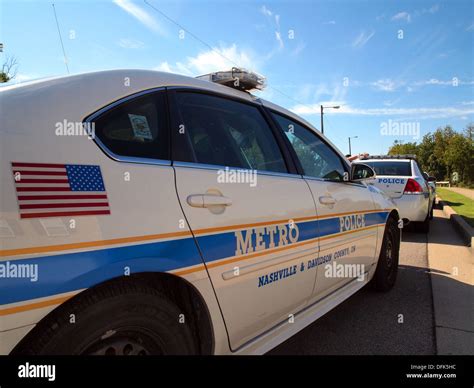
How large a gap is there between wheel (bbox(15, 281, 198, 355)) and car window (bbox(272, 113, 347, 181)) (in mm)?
1584

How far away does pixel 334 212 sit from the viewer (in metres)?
2.71

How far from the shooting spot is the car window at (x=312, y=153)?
2.68 metres

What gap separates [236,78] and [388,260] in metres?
2.86

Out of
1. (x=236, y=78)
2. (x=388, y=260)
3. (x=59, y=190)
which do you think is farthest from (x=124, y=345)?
(x=388, y=260)

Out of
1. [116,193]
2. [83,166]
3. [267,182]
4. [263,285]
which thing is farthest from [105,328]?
[267,182]

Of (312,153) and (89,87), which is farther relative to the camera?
(312,153)

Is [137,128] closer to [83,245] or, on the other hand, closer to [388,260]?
[83,245]

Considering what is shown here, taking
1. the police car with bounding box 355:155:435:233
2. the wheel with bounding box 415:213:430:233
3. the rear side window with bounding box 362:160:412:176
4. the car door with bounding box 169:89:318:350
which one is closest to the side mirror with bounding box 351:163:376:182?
the car door with bounding box 169:89:318:350

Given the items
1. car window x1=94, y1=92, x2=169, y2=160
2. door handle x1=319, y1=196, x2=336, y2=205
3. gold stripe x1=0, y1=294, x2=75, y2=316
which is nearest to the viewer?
gold stripe x1=0, y1=294, x2=75, y2=316

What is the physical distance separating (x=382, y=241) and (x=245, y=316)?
252 cm

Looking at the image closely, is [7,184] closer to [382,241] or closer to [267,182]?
[267,182]

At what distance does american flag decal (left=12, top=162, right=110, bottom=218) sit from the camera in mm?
1116

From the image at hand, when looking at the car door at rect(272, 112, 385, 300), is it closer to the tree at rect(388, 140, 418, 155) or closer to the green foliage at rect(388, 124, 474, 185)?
Answer: the green foliage at rect(388, 124, 474, 185)

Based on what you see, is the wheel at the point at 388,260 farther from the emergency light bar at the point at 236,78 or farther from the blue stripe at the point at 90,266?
the blue stripe at the point at 90,266
